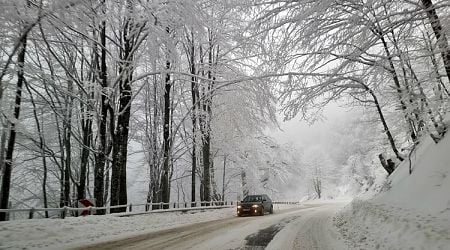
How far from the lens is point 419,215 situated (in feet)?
26.9

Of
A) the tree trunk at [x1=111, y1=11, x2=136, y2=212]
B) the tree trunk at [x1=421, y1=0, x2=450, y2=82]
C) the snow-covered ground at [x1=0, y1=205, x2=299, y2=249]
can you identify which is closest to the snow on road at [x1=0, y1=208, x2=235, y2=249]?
the snow-covered ground at [x1=0, y1=205, x2=299, y2=249]

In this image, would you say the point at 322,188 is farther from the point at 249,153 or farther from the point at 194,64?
the point at 194,64

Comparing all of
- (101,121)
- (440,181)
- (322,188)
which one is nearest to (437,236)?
(440,181)

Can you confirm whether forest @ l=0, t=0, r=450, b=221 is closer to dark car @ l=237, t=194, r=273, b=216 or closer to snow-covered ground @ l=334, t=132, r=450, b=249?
snow-covered ground @ l=334, t=132, r=450, b=249

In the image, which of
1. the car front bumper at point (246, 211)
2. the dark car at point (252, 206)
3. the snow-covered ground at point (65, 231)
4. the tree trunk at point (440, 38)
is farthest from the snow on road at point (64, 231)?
the tree trunk at point (440, 38)

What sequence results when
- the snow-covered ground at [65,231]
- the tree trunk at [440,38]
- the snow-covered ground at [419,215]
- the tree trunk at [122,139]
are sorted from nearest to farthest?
the snow-covered ground at [419,215]
the tree trunk at [440,38]
the snow-covered ground at [65,231]
the tree trunk at [122,139]

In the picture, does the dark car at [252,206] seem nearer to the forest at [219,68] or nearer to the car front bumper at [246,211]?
the car front bumper at [246,211]

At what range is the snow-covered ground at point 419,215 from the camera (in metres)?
6.57

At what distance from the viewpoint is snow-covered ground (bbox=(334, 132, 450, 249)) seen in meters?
6.57

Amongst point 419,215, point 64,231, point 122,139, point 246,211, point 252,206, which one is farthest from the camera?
point 252,206

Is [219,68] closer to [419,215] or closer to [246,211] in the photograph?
[246,211]

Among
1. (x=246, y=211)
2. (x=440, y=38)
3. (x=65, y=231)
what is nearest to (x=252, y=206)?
(x=246, y=211)

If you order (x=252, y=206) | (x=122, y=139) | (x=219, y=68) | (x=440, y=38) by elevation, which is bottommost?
(x=252, y=206)

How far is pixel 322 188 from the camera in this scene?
279ft
